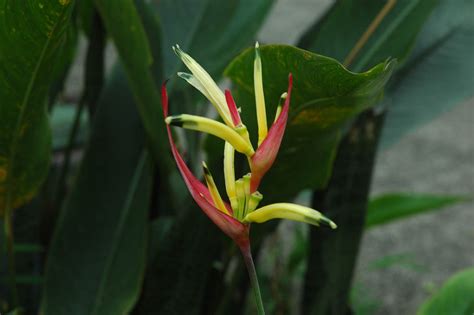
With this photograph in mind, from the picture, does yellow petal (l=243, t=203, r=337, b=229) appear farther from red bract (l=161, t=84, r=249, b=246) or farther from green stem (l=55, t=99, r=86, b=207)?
green stem (l=55, t=99, r=86, b=207)

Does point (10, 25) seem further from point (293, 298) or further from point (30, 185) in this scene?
point (293, 298)

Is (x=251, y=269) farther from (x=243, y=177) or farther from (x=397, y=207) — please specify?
(x=397, y=207)

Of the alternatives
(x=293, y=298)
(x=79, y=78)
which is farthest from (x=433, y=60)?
(x=79, y=78)

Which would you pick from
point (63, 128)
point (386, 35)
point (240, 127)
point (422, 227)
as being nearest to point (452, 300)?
point (386, 35)

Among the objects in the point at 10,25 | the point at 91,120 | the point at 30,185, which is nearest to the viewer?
the point at 10,25

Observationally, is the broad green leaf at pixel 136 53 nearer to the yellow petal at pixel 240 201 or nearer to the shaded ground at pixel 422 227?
the yellow petal at pixel 240 201

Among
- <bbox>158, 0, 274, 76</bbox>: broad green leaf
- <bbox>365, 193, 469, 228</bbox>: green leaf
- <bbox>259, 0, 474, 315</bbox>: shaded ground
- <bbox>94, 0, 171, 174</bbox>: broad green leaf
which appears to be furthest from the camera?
<bbox>259, 0, 474, 315</bbox>: shaded ground

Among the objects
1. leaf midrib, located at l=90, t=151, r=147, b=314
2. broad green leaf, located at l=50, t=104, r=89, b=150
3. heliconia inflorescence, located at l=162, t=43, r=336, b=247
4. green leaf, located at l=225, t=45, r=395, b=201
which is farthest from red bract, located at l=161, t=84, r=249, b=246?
broad green leaf, located at l=50, t=104, r=89, b=150
